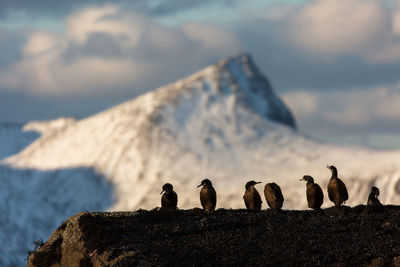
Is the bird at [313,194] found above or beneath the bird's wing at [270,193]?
beneath

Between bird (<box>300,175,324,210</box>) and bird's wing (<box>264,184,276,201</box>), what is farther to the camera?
bird's wing (<box>264,184,276,201</box>)

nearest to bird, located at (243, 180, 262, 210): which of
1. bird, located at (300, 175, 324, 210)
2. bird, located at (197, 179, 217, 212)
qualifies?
bird, located at (197, 179, 217, 212)

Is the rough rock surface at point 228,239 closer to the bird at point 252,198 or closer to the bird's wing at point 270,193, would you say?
the bird's wing at point 270,193

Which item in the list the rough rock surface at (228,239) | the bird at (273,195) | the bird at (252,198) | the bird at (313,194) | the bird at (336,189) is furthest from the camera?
the bird at (252,198)

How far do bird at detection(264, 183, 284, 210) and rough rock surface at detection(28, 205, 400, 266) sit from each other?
77 centimetres

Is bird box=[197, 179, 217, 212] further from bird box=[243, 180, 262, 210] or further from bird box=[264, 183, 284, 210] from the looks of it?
bird box=[264, 183, 284, 210]

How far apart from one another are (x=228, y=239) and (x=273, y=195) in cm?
480

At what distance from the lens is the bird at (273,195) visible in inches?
1747

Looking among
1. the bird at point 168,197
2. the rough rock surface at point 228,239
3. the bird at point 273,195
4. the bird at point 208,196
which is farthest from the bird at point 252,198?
the bird at point 168,197

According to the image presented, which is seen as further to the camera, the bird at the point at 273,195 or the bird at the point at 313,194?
the bird at the point at 273,195

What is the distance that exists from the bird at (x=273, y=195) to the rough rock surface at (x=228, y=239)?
77cm

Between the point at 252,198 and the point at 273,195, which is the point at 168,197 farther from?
the point at 273,195

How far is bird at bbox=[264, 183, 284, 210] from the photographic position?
44.4 m

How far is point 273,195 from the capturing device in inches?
1753
